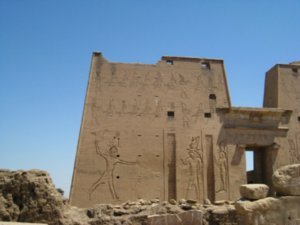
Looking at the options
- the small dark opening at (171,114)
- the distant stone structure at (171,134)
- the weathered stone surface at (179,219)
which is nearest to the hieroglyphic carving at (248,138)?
the distant stone structure at (171,134)

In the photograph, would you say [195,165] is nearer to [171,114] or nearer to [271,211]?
[171,114]

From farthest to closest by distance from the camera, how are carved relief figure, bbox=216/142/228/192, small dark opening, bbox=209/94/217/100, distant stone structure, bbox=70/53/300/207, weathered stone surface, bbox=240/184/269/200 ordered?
small dark opening, bbox=209/94/217/100, carved relief figure, bbox=216/142/228/192, distant stone structure, bbox=70/53/300/207, weathered stone surface, bbox=240/184/269/200

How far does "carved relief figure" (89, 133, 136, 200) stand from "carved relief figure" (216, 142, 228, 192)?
3496mm

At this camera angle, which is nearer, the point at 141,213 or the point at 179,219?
the point at 179,219

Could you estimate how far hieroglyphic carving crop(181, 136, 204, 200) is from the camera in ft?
48.8

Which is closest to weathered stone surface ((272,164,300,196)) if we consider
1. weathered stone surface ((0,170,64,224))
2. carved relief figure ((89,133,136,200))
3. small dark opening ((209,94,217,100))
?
weathered stone surface ((0,170,64,224))

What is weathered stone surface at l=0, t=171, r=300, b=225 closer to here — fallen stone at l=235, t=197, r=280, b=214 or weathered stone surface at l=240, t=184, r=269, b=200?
fallen stone at l=235, t=197, r=280, b=214

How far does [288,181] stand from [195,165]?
6.79 m

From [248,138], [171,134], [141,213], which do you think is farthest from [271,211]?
[248,138]

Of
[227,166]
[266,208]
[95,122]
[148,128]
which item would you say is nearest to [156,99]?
[148,128]

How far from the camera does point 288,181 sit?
8.46m

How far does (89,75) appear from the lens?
1523cm

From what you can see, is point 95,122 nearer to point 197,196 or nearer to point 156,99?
point 156,99

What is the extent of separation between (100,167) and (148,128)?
93.9 inches
